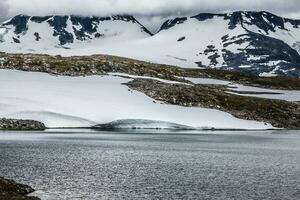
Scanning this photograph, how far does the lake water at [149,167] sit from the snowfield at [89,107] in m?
20.1

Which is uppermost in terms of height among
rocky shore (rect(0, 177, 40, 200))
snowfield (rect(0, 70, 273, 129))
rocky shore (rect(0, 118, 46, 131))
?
snowfield (rect(0, 70, 273, 129))

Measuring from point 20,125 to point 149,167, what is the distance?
60.3 meters

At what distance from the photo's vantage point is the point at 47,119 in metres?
129

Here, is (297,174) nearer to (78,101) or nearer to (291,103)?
(78,101)

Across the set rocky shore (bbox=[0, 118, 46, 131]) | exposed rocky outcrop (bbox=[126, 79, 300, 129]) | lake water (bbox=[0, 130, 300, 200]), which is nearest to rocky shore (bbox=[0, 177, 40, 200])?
lake water (bbox=[0, 130, 300, 200])

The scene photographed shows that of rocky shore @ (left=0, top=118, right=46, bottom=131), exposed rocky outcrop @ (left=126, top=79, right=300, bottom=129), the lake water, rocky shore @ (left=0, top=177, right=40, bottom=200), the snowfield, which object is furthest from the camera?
exposed rocky outcrop @ (left=126, top=79, right=300, bottom=129)

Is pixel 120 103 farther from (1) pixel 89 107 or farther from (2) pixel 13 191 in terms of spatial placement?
(2) pixel 13 191

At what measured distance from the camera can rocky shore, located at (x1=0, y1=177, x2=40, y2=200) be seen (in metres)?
43.9

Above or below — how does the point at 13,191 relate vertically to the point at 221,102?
below

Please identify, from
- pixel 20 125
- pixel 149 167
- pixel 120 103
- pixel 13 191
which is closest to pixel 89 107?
pixel 120 103

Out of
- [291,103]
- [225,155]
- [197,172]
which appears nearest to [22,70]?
[291,103]

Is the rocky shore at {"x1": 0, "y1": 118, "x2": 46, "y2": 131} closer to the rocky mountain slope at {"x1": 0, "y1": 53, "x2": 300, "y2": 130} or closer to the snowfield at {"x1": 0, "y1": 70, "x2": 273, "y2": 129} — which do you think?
the rocky mountain slope at {"x1": 0, "y1": 53, "x2": 300, "y2": 130}

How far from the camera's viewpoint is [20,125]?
405 ft

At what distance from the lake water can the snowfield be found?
2011 cm
